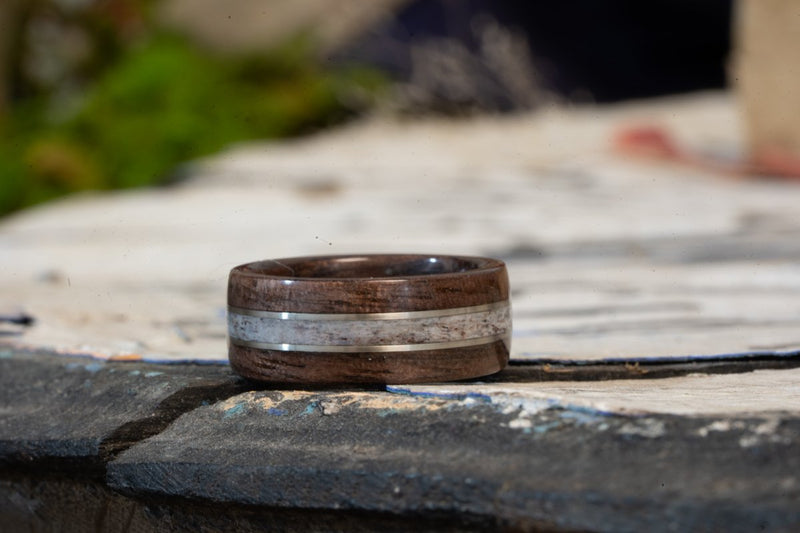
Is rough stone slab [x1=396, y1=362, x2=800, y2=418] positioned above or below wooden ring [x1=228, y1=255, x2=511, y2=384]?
below

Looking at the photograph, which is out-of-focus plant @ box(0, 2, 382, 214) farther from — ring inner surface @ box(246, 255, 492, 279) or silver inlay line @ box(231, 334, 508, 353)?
silver inlay line @ box(231, 334, 508, 353)

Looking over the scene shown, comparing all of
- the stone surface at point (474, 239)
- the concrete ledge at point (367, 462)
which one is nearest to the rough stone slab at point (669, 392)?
the concrete ledge at point (367, 462)

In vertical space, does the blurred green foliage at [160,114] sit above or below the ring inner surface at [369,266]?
above

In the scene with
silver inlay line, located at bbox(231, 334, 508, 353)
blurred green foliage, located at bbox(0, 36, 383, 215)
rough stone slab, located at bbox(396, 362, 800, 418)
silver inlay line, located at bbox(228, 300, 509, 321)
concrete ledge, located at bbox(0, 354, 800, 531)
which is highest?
blurred green foliage, located at bbox(0, 36, 383, 215)

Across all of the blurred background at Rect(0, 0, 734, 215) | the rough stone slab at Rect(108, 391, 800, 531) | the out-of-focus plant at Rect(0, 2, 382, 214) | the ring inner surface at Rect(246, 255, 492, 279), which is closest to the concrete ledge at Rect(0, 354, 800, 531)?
the rough stone slab at Rect(108, 391, 800, 531)

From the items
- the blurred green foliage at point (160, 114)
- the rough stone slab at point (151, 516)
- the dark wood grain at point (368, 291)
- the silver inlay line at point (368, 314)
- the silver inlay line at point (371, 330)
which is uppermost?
the blurred green foliage at point (160, 114)

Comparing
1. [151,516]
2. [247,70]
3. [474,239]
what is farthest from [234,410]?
[247,70]

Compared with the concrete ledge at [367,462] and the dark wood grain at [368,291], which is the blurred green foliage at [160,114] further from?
the dark wood grain at [368,291]
